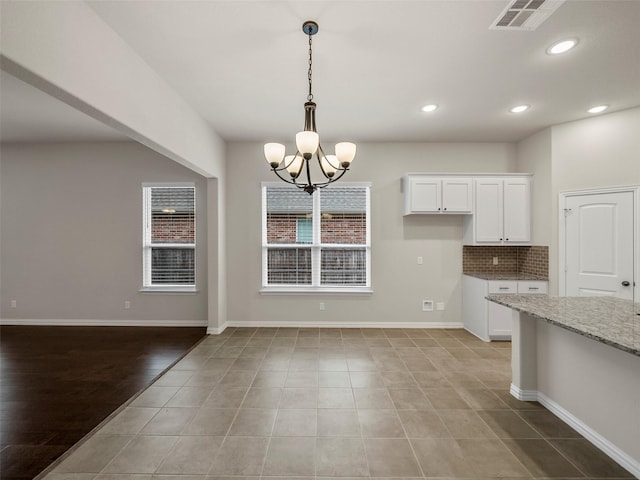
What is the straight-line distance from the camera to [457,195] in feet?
15.2

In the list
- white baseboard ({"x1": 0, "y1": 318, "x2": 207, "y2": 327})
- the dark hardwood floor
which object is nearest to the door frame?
the dark hardwood floor

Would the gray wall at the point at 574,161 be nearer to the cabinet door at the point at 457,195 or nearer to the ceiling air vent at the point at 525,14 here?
the cabinet door at the point at 457,195

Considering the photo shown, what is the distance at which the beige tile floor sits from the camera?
1942mm

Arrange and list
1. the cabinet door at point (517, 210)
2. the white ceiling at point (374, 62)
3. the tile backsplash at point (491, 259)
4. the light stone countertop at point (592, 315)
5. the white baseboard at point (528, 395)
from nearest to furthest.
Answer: the light stone countertop at point (592, 315) → the white ceiling at point (374, 62) → the white baseboard at point (528, 395) → the cabinet door at point (517, 210) → the tile backsplash at point (491, 259)

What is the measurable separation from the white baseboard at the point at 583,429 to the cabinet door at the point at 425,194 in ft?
8.49

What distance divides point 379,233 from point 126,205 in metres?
4.23

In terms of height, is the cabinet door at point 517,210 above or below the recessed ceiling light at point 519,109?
below

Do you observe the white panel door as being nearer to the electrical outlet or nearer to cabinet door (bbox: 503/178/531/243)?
cabinet door (bbox: 503/178/531/243)

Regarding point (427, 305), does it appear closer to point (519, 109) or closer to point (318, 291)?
point (318, 291)

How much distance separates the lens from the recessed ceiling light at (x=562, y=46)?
7.99ft

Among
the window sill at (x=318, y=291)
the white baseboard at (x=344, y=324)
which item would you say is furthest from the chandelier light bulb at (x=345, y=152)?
the white baseboard at (x=344, y=324)

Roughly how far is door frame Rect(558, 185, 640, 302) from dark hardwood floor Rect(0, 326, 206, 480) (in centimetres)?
518

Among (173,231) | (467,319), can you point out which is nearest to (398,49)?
(467,319)

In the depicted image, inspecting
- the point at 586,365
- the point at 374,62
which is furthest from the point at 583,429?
the point at 374,62
